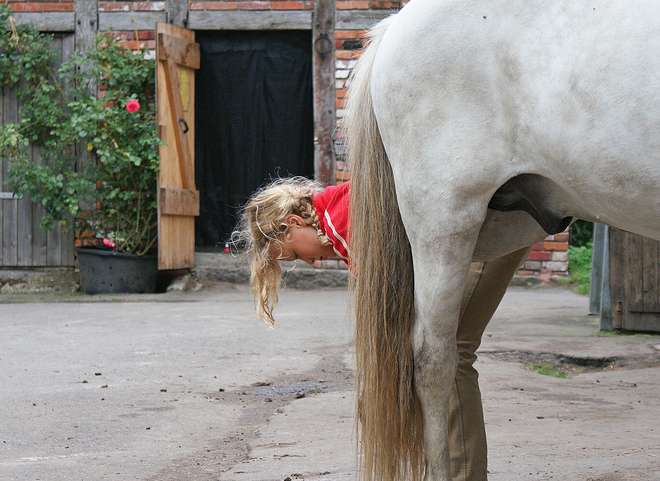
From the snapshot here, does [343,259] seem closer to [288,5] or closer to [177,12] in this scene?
[288,5]

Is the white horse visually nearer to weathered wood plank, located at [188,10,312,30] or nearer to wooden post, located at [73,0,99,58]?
weathered wood plank, located at [188,10,312,30]

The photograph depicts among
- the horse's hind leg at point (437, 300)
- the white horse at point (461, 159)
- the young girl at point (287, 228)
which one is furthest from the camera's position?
the young girl at point (287, 228)

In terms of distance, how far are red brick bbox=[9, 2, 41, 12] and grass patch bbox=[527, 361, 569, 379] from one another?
6.34 m

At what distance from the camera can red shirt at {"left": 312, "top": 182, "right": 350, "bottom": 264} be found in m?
2.01

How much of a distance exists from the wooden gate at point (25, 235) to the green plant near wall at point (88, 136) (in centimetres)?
18

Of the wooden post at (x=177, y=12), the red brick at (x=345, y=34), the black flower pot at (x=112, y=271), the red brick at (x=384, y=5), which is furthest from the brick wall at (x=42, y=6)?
the red brick at (x=384, y=5)

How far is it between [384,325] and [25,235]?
677 cm

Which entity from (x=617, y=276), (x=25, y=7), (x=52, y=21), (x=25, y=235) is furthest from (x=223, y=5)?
(x=617, y=276)

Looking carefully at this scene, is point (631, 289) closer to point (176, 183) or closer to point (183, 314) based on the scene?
point (183, 314)

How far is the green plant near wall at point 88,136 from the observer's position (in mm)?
7016

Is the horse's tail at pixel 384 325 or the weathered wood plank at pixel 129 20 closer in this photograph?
the horse's tail at pixel 384 325

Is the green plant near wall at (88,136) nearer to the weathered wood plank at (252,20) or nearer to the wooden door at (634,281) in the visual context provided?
the weathered wood plank at (252,20)

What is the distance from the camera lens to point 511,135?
4.81 feet

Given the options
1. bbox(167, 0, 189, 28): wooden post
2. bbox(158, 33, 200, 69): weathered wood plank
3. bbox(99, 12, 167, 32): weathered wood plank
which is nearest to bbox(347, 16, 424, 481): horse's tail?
bbox(158, 33, 200, 69): weathered wood plank
